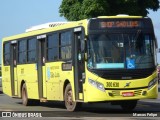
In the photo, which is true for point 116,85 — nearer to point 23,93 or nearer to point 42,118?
point 42,118

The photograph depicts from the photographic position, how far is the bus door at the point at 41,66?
866 inches

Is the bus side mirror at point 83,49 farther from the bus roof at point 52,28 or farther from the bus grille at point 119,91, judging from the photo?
the bus grille at point 119,91

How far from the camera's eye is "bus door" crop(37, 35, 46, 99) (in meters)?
22.0

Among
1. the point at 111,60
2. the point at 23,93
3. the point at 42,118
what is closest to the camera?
the point at 42,118

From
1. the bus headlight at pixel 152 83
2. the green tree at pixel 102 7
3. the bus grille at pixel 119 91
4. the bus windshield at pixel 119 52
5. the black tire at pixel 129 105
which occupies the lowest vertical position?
the black tire at pixel 129 105

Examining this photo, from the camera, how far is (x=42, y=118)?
16.9 metres

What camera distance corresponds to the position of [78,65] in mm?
18812

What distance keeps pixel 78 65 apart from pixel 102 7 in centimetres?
1452

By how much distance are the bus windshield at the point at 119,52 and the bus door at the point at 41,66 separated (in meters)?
4.27

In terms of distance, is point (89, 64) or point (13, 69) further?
point (13, 69)

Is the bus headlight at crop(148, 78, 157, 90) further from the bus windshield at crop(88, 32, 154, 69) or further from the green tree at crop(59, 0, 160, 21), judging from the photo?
the green tree at crop(59, 0, 160, 21)

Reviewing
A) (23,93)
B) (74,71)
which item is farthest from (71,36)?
(23,93)

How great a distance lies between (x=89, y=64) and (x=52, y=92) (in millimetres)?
3379

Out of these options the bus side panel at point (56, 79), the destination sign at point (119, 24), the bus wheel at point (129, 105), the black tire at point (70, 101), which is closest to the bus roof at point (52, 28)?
the destination sign at point (119, 24)
